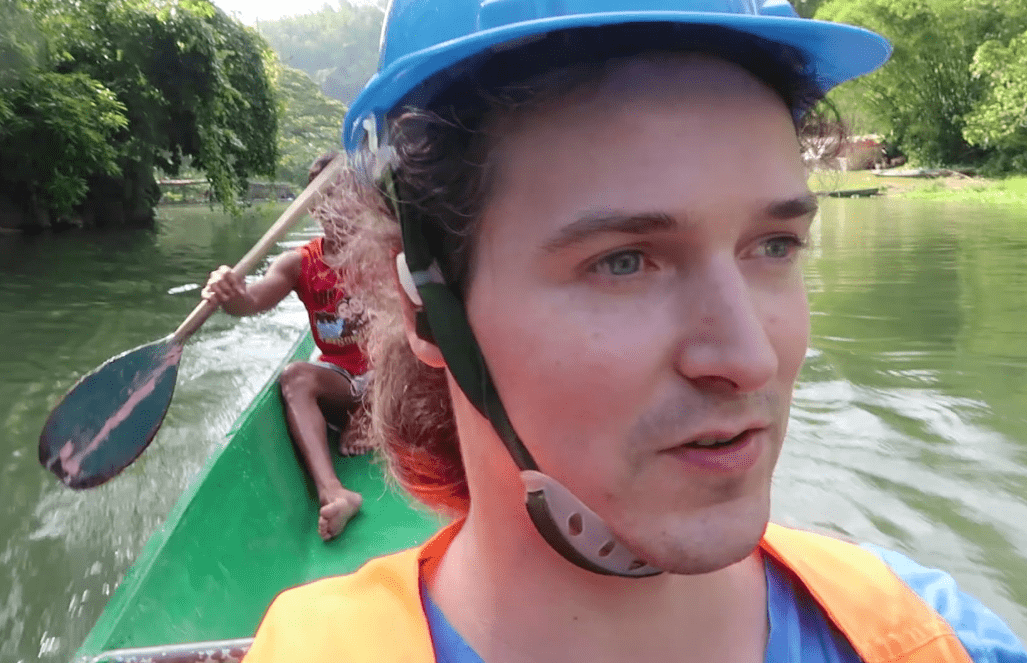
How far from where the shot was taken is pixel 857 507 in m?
4.43

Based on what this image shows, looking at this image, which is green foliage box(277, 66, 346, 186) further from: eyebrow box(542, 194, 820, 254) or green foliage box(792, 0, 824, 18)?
eyebrow box(542, 194, 820, 254)

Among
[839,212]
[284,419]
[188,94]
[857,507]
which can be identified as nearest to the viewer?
[284,419]

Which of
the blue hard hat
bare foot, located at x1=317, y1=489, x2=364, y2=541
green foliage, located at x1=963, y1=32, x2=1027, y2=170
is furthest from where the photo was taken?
green foliage, located at x1=963, y1=32, x2=1027, y2=170

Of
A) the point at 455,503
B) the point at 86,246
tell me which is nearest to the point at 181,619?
the point at 455,503

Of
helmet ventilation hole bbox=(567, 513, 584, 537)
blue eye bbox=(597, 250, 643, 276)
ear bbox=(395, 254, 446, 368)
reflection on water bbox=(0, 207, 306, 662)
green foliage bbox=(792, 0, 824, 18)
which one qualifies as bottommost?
reflection on water bbox=(0, 207, 306, 662)

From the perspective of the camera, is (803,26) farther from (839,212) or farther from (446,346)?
(839,212)

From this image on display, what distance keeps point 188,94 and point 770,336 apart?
17.3 metres

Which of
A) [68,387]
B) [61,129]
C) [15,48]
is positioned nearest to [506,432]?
[68,387]

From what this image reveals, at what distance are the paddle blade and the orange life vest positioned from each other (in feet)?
9.09

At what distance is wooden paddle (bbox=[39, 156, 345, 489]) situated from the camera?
3.44m

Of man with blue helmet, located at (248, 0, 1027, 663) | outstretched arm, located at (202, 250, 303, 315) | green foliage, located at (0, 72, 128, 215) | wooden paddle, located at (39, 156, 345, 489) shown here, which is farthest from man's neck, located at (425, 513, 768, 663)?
green foliage, located at (0, 72, 128, 215)

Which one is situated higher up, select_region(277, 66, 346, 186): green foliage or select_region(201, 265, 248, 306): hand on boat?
select_region(201, 265, 248, 306): hand on boat

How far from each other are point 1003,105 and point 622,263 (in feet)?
93.8

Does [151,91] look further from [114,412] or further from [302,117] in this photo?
[302,117]
